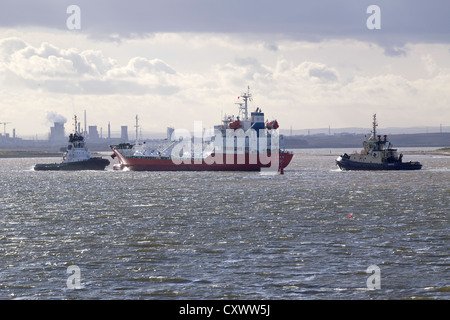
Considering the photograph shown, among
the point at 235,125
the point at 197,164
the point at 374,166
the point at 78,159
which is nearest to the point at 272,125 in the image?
the point at 235,125

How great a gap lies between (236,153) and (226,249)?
7433 cm

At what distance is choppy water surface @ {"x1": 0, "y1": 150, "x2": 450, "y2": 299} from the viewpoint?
17.8 meters

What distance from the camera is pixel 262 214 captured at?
3741 cm

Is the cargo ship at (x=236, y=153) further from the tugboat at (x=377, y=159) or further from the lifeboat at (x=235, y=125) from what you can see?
the tugboat at (x=377, y=159)

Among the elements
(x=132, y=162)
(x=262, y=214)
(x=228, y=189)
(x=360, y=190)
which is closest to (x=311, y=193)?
(x=360, y=190)

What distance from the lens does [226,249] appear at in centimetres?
2433

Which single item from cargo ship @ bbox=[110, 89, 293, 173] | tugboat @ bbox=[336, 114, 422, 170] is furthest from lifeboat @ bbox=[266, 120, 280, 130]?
tugboat @ bbox=[336, 114, 422, 170]

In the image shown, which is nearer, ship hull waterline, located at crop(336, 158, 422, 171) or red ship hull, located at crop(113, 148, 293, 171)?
ship hull waterline, located at crop(336, 158, 422, 171)

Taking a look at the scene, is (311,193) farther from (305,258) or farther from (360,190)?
(305,258)

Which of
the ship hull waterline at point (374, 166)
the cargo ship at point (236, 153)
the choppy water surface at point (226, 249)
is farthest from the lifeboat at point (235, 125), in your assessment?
the choppy water surface at point (226, 249)

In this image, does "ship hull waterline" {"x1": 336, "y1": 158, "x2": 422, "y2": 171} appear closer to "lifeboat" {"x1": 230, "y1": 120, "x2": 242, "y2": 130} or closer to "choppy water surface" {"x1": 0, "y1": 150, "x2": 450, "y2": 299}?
"lifeboat" {"x1": 230, "y1": 120, "x2": 242, "y2": 130}

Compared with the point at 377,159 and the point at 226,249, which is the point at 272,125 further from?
the point at 226,249

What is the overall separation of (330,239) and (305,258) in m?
4.80

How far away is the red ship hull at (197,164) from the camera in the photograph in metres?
98.7
